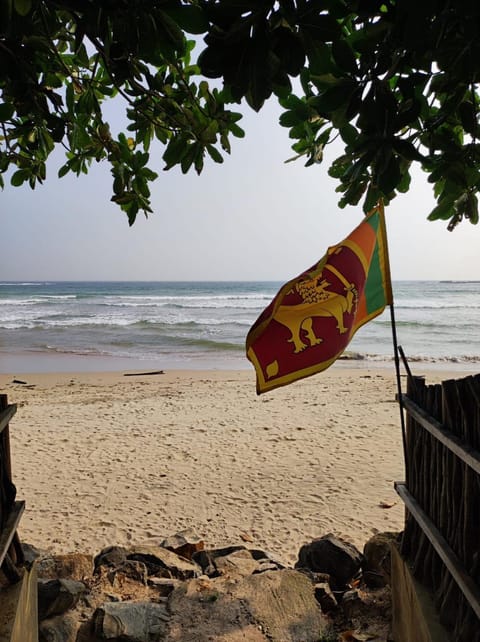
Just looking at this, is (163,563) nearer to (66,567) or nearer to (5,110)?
(66,567)

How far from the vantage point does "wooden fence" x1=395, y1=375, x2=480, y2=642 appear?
179cm

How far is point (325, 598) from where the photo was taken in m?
3.05

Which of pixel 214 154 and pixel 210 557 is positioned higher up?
pixel 214 154

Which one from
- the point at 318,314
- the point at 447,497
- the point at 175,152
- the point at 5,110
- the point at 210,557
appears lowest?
the point at 210,557

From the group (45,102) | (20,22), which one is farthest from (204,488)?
(20,22)

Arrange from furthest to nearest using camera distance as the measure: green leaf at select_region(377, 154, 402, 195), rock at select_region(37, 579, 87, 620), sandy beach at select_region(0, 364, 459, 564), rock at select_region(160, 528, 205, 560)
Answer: sandy beach at select_region(0, 364, 459, 564)
rock at select_region(160, 528, 205, 560)
rock at select_region(37, 579, 87, 620)
green leaf at select_region(377, 154, 402, 195)

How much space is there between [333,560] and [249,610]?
0.85 meters

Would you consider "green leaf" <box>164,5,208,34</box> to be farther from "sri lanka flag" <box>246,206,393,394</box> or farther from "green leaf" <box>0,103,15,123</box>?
"sri lanka flag" <box>246,206,393,394</box>

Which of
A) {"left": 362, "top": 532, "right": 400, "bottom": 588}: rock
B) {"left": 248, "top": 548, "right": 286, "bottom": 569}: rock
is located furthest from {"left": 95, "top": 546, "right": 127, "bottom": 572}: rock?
{"left": 362, "top": 532, "right": 400, "bottom": 588}: rock

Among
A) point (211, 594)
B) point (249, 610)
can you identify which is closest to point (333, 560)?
point (249, 610)

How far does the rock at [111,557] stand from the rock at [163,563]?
53mm

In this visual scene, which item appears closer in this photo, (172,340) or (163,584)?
(163,584)

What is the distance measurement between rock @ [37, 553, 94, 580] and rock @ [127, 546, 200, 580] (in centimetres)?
33

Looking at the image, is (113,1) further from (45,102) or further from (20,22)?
(45,102)
